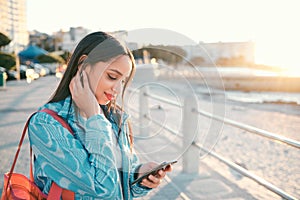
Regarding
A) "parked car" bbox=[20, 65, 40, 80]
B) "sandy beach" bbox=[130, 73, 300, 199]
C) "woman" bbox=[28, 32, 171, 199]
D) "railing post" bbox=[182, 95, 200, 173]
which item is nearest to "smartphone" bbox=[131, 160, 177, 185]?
"woman" bbox=[28, 32, 171, 199]

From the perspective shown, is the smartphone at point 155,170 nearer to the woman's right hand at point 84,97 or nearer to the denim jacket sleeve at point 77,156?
the denim jacket sleeve at point 77,156

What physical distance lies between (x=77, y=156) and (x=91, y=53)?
33cm

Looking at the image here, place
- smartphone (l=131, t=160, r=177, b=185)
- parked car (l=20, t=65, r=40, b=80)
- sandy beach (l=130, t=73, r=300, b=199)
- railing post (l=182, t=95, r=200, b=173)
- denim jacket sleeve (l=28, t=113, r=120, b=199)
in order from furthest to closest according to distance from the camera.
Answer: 1. parked car (l=20, t=65, r=40, b=80)
2. railing post (l=182, t=95, r=200, b=173)
3. sandy beach (l=130, t=73, r=300, b=199)
4. smartphone (l=131, t=160, r=177, b=185)
5. denim jacket sleeve (l=28, t=113, r=120, b=199)

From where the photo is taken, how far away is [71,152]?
1.23 meters

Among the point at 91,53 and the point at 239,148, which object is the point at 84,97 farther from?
the point at 239,148

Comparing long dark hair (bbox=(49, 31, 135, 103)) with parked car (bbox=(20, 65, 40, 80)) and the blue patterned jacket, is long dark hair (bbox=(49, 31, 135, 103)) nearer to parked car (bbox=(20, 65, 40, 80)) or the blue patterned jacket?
the blue patterned jacket

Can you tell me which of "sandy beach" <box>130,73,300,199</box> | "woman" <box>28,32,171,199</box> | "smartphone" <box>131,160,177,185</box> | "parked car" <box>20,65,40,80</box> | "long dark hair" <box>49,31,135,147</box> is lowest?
"parked car" <box>20,65,40,80</box>

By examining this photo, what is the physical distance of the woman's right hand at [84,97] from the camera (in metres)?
1.29

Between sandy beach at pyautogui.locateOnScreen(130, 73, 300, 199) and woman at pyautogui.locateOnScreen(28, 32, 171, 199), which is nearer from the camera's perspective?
woman at pyautogui.locateOnScreen(28, 32, 171, 199)

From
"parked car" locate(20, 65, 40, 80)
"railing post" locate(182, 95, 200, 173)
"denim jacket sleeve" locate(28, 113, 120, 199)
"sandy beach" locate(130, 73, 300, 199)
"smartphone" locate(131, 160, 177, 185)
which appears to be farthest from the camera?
"parked car" locate(20, 65, 40, 80)

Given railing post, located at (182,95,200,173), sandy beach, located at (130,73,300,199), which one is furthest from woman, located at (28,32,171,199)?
railing post, located at (182,95,200,173)

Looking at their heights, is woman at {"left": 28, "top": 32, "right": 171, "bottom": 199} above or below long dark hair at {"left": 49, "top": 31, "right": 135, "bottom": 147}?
below

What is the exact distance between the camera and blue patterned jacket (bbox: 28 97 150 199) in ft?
4.04

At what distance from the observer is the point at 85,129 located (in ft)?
4.23
